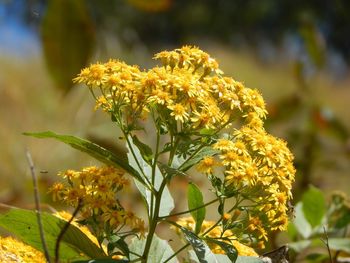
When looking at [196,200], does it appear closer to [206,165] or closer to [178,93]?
[206,165]

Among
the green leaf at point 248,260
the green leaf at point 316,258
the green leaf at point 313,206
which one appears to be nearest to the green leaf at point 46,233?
the green leaf at point 248,260

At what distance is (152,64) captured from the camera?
7.10m

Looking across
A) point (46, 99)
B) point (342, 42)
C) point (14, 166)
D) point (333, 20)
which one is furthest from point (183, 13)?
point (14, 166)

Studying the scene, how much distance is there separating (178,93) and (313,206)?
33.5 inches

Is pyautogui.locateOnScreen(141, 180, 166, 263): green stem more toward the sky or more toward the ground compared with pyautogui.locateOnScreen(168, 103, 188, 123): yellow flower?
more toward the ground

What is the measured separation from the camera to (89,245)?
1160 mm

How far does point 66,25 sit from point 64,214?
1.05 meters

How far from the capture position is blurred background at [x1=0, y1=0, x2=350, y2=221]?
2.36 metres

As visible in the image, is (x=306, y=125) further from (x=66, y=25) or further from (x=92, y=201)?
(x=92, y=201)

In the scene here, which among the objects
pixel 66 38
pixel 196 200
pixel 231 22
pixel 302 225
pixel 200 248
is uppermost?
pixel 231 22

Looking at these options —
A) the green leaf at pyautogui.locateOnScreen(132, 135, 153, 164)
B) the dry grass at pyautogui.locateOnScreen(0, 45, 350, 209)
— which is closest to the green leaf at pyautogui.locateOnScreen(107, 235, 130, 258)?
the green leaf at pyautogui.locateOnScreen(132, 135, 153, 164)

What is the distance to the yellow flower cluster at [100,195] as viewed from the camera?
114cm

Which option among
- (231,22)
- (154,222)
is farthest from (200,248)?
(231,22)

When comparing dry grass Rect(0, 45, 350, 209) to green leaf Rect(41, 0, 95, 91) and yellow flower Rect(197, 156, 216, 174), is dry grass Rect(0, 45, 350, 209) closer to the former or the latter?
green leaf Rect(41, 0, 95, 91)
